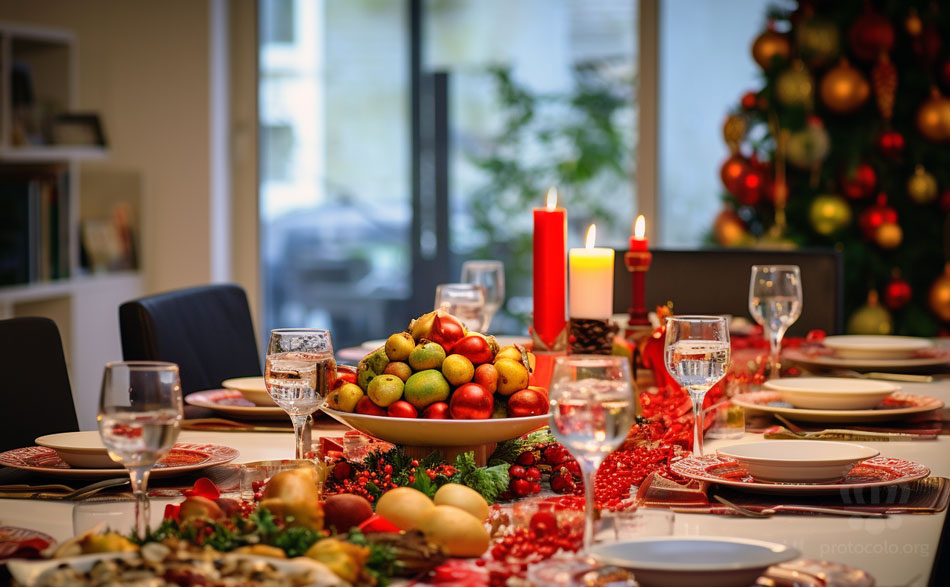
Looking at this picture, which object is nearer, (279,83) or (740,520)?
(740,520)

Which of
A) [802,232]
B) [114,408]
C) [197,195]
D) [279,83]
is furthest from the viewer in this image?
[279,83]

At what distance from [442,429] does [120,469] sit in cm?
37

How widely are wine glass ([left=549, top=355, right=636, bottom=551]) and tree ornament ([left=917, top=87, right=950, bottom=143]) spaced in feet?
9.85

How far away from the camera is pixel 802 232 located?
3.86m

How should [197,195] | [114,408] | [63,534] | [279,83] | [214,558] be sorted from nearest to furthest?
[214,558] → [114,408] → [63,534] → [197,195] → [279,83]

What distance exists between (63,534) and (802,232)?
3232mm

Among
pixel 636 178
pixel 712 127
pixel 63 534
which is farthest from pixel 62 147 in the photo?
pixel 63 534

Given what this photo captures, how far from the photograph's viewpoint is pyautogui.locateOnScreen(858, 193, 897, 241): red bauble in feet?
11.9

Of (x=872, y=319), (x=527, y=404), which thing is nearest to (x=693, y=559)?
(x=527, y=404)

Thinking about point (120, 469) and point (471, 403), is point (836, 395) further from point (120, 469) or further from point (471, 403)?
point (120, 469)

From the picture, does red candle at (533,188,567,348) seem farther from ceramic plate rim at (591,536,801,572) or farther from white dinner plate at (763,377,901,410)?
ceramic plate rim at (591,536,801,572)

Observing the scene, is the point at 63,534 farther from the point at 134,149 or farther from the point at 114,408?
the point at 134,149

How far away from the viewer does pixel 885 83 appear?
366 centimetres

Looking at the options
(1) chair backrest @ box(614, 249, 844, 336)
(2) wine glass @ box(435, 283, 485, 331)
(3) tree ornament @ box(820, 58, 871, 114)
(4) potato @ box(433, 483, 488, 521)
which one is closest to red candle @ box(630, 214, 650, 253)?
(2) wine glass @ box(435, 283, 485, 331)
